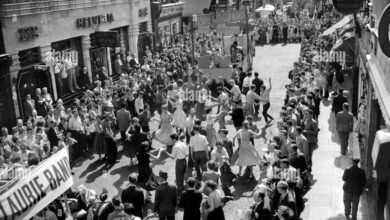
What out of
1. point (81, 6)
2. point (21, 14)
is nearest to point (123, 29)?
point (81, 6)

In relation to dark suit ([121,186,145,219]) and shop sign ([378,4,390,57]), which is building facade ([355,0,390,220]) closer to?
shop sign ([378,4,390,57])

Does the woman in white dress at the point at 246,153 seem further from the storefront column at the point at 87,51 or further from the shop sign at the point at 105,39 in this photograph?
the storefront column at the point at 87,51

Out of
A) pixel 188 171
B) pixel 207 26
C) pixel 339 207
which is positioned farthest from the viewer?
pixel 207 26

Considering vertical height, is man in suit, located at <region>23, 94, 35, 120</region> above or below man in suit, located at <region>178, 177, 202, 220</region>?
above

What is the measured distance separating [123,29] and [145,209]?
19.9 metres

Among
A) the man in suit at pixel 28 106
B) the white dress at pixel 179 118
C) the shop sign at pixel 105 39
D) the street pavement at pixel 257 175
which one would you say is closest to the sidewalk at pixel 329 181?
the street pavement at pixel 257 175

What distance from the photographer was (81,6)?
24312 mm

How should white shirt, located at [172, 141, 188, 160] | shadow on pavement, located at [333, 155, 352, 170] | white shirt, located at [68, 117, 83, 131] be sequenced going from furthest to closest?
white shirt, located at [68, 117, 83, 131] < shadow on pavement, located at [333, 155, 352, 170] < white shirt, located at [172, 141, 188, 160]

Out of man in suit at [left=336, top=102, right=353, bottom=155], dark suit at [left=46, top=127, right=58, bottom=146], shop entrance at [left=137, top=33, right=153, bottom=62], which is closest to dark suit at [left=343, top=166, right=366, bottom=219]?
man in suit at [left=336, top=102, right=353, bottom=155]

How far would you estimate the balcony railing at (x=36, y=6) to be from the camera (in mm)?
18469

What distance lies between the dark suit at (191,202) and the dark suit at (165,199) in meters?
0.40

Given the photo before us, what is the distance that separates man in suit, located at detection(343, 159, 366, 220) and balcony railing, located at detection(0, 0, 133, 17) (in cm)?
1377

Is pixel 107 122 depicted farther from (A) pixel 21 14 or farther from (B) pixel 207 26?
(B) pixel 207 26

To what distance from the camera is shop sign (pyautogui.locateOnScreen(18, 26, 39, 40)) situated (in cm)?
1909
